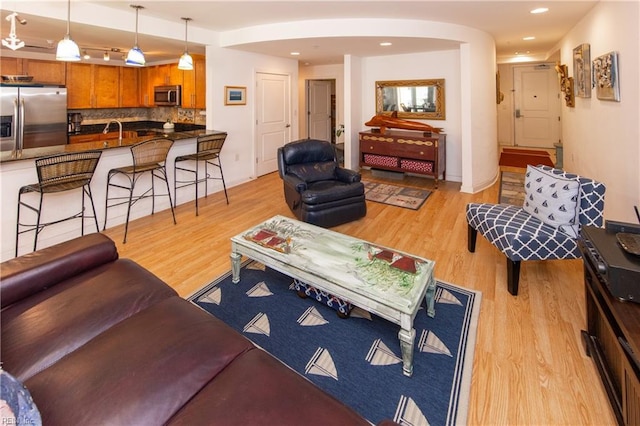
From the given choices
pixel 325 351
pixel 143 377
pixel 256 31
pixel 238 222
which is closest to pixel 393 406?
pixel 325 351

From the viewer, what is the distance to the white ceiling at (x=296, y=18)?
378cm

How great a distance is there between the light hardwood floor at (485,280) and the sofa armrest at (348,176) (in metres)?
0.53

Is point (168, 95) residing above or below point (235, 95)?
above

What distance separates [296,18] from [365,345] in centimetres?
419

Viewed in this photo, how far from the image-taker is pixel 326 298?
2414 mm

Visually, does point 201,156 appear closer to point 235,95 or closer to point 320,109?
point 235,95

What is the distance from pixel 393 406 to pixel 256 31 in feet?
16.4

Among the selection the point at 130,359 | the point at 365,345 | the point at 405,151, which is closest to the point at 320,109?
the point at 405,151

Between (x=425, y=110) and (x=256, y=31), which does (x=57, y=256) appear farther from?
(x=425, y=110)

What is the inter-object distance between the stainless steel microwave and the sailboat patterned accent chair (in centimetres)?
581

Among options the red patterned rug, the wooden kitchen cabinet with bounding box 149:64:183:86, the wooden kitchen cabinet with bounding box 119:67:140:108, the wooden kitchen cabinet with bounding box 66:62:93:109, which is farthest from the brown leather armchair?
the wooden kitchen cabinet with bounding box 119:67:140:108

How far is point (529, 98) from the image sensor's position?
9500mm

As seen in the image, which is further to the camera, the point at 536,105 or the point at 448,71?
the point at 536,105

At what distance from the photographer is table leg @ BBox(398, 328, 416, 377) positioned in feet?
5.82
